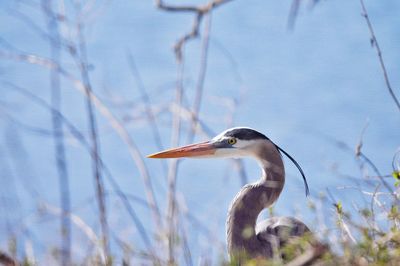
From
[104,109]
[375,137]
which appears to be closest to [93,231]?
[104,109]

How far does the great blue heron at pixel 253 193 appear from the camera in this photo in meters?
3.26

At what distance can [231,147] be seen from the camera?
370 centimetres

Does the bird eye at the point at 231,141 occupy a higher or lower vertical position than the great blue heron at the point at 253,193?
higher

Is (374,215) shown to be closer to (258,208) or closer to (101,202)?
(101,202)

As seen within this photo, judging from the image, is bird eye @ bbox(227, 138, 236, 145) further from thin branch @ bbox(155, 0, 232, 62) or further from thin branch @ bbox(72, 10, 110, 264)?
thin branch @ bbox(72, 10, 110, 264)

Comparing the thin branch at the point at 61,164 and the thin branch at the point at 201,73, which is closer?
the thin branch at the point at 61,164

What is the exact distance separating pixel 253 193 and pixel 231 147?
0.28 metres

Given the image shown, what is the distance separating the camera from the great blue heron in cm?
326

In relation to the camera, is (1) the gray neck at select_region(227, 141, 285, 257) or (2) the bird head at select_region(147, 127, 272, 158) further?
(2) the bird head at select_region(147, 127, 272, 158)

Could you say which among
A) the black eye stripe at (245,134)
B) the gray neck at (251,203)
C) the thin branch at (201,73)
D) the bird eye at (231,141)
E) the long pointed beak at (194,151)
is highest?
the thin branch at (201,73)

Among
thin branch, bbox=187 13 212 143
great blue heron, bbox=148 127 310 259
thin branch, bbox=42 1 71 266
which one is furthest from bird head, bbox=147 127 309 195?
thin branch, bbox=42 1 71 266

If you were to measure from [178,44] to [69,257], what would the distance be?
1.15m

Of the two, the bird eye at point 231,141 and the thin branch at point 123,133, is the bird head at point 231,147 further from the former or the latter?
the thin branch at point 123,133

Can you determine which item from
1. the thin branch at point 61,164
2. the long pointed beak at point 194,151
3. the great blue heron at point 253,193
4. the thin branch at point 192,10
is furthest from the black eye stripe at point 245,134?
the thin branch at point 61,164
